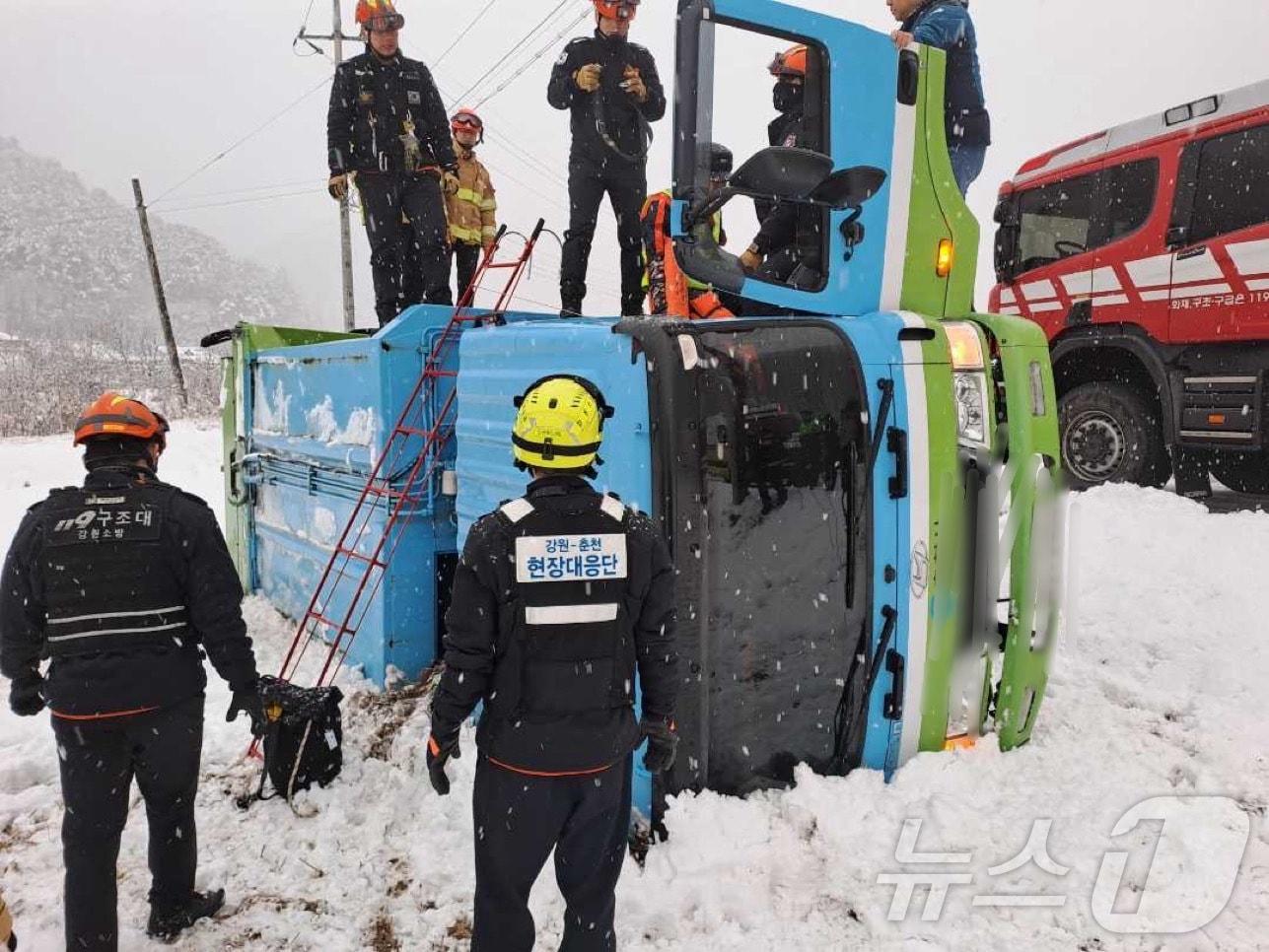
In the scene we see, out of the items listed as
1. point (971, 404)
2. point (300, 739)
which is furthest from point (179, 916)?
point (971, 404)

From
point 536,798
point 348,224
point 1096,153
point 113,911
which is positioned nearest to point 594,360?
point 536,798

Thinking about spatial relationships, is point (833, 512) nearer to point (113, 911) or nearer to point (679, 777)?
point (679, 777)

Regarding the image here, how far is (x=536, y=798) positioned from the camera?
2172mm

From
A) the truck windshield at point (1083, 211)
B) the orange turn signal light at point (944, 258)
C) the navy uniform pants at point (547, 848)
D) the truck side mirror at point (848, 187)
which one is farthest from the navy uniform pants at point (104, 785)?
the truck windshield at point (1083, 211)

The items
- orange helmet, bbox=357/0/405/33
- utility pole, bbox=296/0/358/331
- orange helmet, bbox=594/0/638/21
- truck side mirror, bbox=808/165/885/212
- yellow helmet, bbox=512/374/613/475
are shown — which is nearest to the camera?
yellow helmet, bbox=512/374/613/475

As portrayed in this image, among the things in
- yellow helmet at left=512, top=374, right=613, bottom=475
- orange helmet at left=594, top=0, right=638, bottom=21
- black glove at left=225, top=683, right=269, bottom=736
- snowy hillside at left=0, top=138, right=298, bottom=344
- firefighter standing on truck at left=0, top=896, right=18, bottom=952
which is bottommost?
firefighter standing on truck at left=0, top=896, right=18, bottom=952

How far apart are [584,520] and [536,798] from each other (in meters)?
0.77

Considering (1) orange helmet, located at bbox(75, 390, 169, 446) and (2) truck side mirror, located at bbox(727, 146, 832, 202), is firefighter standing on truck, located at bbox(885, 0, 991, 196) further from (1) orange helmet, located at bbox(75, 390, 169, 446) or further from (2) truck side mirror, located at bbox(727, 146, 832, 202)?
(1) orange helmet, located at bbox(75, 390, 169, 446)

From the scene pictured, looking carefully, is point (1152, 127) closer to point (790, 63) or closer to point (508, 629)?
point (790, 63)

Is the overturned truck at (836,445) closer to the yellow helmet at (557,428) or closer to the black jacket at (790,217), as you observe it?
the black jacket at (790,217)

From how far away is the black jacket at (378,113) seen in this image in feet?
18.2

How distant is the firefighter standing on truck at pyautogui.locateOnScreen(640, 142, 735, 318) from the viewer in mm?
4559

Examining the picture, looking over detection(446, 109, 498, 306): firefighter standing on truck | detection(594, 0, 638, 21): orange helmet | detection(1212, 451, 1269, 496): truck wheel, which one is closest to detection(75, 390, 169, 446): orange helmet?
detection(594, 0, 638, 21): orange helmet

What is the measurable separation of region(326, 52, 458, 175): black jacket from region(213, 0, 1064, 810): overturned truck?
8.80 feet
